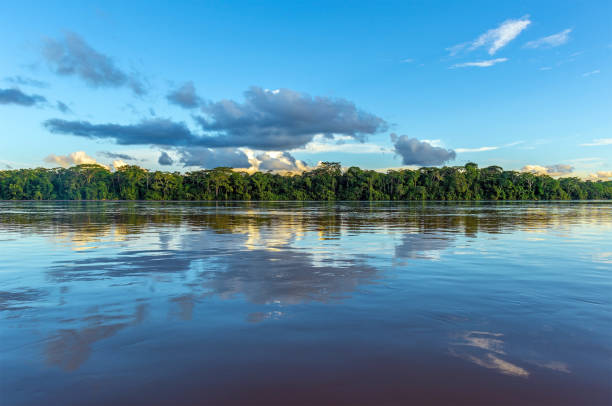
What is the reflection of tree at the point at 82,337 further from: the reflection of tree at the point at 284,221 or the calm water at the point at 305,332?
the reflection of tree at the point at 284,221

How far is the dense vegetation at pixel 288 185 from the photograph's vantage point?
158000 millimetres

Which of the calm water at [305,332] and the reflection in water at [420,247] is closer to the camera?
the calm water at [305,332]

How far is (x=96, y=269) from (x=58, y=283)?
1806mm

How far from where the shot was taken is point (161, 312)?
7.03 meters

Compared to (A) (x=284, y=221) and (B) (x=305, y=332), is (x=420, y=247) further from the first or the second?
(A) (x=284, y=221)

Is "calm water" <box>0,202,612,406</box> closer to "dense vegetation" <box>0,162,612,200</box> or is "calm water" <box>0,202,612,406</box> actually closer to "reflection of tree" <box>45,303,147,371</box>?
"reflection of tree" <box>45,303,147,371</box>

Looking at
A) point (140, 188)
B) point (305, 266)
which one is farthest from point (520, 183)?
point (305, 266)

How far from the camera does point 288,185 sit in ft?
584

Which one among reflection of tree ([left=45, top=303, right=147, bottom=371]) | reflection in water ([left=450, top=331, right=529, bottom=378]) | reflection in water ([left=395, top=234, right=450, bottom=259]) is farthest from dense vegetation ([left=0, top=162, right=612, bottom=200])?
reflection in water ([left=450, top=331, right=529, bottom=378])

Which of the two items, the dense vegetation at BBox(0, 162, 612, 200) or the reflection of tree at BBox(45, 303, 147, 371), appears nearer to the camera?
the reflection of tree at BBox(45, 303, 147, 371)

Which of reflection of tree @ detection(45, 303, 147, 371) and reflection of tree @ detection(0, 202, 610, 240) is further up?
reflection of tree @ detection(45, 303, 147, 371)

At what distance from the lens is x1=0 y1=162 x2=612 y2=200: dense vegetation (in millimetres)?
158000

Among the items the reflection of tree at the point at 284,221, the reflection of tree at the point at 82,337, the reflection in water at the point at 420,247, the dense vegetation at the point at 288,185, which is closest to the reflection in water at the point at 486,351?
the reflection of tree at the point at 82,337

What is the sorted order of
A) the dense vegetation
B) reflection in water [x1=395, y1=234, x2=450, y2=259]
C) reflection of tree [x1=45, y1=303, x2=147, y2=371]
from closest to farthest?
1. reflection of tree [x1=45, y1=303, x2=147, y2=371]
2. reflection in water [x1=395, y1=234, x2=450, y2=259]
3. the dense vegetation
